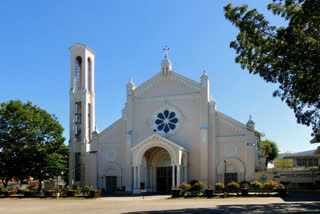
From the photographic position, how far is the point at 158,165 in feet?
126

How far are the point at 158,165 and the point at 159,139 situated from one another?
4.41m

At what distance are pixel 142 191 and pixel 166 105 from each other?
9.19 meters

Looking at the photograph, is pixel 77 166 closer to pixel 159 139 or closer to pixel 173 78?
pixel 159 139

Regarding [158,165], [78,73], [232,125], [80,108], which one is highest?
[78,73]

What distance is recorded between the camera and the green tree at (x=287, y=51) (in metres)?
16.5

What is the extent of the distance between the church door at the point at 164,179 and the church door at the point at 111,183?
4923 mm

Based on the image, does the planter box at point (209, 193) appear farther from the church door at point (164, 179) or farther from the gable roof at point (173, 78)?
the gable roof at point (173, 78)

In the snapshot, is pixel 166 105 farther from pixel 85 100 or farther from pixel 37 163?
pixel 37 163

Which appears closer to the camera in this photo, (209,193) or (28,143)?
(209,193)

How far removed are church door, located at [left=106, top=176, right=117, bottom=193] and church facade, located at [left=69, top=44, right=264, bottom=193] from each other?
0.11m

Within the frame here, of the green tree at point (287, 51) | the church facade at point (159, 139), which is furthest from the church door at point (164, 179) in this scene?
the green tree at point (287, 51)

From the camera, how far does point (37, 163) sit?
38406 millimetres

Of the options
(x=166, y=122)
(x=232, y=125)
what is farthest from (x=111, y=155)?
(x=232, y=125)

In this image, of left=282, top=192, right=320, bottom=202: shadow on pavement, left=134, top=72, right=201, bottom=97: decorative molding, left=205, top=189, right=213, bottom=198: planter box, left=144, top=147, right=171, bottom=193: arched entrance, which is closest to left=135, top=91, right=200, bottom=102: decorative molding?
left=134, top=72, right=201, bottom=97: decorative molding
